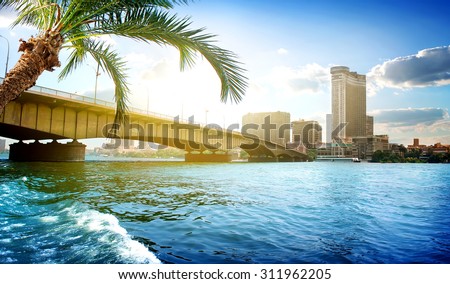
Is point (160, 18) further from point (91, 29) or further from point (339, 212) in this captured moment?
point (339, 212)

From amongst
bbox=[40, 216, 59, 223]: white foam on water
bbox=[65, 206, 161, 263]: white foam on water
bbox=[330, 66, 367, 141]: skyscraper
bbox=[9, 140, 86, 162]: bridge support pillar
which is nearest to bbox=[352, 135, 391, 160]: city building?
bbox=[330, 66, 367, 141]: skyscraper

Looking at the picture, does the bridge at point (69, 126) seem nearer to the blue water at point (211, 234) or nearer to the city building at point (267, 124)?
the city building at point (267, 124)

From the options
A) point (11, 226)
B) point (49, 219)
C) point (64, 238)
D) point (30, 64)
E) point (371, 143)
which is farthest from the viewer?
point (371, 143)

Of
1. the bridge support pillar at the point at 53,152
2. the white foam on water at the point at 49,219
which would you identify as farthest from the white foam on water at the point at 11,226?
the bridge support pillar at the point at 53,152

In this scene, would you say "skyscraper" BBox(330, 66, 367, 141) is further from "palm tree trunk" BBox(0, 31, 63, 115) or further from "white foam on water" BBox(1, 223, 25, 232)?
"white foam on water" BBox(1, 223, 25, 232)

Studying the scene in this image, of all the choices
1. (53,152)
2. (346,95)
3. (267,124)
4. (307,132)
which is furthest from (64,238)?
(307,132)

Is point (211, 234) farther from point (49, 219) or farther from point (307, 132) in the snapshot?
point (307, 132)
